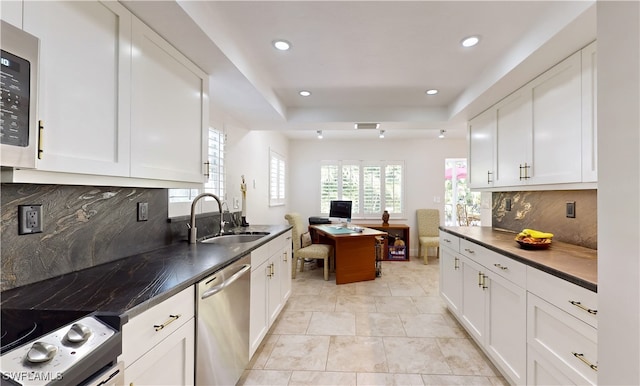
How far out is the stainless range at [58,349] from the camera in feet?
2.09

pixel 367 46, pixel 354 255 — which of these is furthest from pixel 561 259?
pixel 354 255

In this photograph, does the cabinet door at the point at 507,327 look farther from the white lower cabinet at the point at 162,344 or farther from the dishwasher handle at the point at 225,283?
the white lower cabinet at the point at 162,344

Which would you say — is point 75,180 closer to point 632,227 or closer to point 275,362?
point 632,227

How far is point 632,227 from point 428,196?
18.4ft

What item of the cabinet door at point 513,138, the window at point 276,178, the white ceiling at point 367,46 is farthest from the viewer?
the window at point 276,178

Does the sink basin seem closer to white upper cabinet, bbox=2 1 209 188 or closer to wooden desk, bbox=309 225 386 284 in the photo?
white upper cabinet, bbox=2 1 209 188

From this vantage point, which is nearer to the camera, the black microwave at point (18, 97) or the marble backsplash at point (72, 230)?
the black microwave at point (18, 97)

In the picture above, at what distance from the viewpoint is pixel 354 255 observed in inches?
163

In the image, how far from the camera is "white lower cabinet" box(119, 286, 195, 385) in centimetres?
93

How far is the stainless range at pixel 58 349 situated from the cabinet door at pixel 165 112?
69 cm

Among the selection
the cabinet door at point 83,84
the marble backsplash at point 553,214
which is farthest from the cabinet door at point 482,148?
the cabinet door at point 83,84

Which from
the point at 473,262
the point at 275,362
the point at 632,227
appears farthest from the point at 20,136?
the point at 473,262

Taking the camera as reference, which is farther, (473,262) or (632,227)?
(473,262)

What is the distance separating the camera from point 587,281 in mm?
1201
